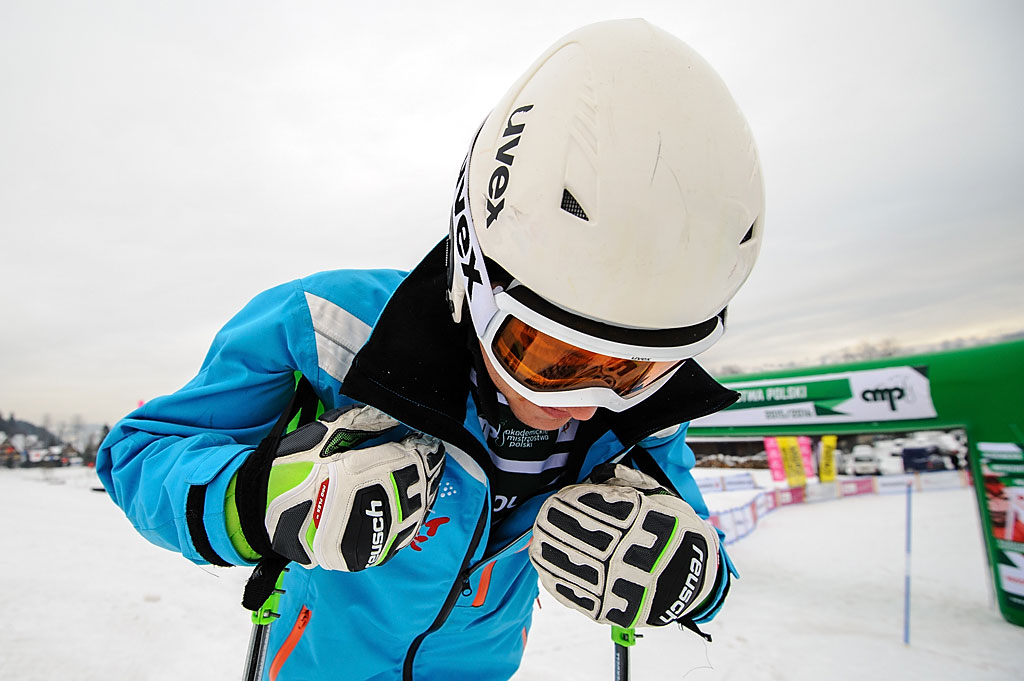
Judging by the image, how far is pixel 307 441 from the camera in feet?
3.74

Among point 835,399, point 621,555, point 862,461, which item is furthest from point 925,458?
point 621,555

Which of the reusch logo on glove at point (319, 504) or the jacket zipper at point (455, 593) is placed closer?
the reusch logo on glove at point (319, 504)

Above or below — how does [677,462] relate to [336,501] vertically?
below

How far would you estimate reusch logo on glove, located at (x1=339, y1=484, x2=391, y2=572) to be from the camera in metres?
1.07

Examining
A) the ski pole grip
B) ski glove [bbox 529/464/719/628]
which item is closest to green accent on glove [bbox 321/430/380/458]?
the ski pole grip

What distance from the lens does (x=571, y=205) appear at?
1054mm

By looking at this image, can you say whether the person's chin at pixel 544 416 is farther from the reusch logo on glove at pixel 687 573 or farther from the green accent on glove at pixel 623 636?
the green accent on glove at pixel 623 636

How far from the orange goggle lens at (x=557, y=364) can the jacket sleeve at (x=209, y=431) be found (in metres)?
0.55

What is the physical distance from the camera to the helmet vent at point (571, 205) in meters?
1.04

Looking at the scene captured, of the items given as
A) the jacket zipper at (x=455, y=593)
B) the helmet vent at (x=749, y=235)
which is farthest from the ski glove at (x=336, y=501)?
the helmet vent at (x=749, y=235)

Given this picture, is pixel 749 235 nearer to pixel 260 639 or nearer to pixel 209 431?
pixel 209 431

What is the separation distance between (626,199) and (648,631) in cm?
396

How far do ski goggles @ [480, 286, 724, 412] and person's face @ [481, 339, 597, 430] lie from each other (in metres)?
0.09

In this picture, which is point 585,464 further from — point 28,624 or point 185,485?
point 28,624
